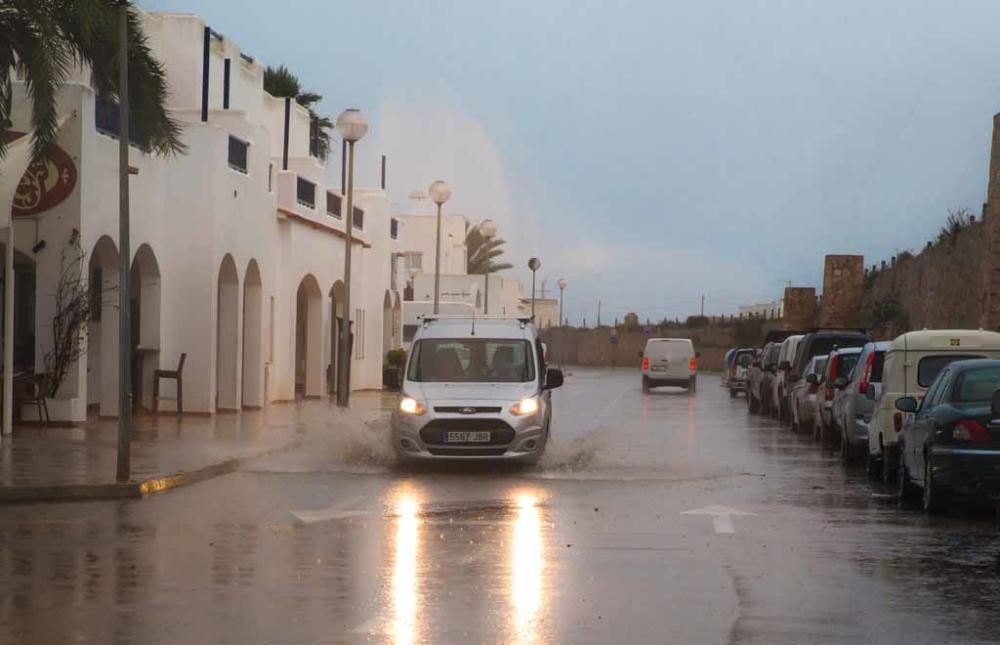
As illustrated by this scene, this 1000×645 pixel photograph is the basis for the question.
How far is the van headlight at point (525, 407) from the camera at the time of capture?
22266 mm

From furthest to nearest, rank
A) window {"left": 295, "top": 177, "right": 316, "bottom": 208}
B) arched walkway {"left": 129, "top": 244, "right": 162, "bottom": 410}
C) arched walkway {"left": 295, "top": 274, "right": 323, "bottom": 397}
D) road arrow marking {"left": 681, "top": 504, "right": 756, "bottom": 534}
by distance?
arched walkway {"left": 295, "top": 274, "right": 323, "bottom": 397} → window {"left": 295, "top": 177, "right": 316, "bottom": 208} → arched walkway {"left": 129, "top": 244, "right": 162, "bottom": 410} → road arrow marking {"left": 681, "top": 504, "right": 756, "bottom": 534}

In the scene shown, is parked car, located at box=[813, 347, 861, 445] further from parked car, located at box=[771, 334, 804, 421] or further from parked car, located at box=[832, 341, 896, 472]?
parked car, located at box=[771, 334, 804, 421]

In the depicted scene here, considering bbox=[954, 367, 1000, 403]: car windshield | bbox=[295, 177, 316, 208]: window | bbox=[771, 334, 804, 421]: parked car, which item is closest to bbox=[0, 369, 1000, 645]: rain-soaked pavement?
bbox=[954, 367, 1000, 403]: car windshield

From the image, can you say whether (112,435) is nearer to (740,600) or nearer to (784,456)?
(784,456)

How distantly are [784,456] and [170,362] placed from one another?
13463 mm

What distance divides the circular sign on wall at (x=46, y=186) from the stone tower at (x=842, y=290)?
39.2 meters

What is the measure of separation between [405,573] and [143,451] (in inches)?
483

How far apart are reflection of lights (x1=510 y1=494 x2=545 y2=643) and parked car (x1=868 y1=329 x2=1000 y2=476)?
215 inches

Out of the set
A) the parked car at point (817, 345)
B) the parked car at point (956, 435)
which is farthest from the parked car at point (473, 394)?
the parked car at point (817, 345)

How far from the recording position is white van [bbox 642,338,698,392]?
199ft

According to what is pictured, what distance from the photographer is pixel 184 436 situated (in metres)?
27.4

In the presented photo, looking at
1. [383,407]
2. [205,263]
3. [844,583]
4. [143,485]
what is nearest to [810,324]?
[383,407]

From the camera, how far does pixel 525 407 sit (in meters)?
22.4

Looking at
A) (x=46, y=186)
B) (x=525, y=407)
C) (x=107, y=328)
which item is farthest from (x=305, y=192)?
(x=525, y=407)
